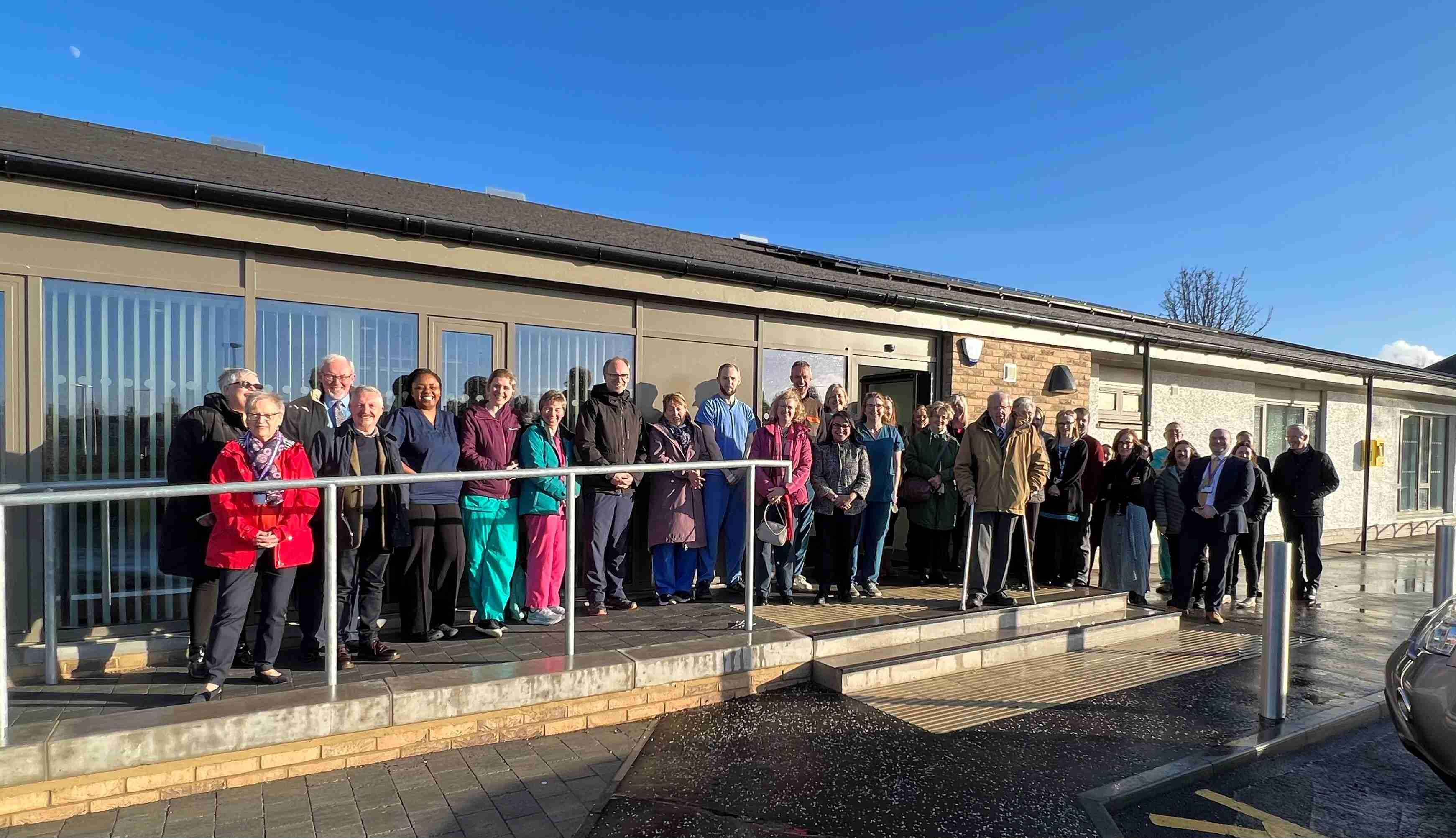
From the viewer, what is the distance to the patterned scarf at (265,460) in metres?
3.55

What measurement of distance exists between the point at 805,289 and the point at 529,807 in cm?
464

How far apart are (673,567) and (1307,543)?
6.78m

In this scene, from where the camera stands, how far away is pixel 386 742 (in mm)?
3475

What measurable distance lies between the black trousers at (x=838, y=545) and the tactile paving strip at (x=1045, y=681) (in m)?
1.15

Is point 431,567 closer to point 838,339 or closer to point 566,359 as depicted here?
point 566,359

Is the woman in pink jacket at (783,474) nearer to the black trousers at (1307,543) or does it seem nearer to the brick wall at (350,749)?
the brick wall at (350,749)

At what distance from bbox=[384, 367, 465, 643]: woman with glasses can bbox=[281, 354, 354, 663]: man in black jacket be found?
0.30 meters

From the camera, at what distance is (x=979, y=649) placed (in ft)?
16.5

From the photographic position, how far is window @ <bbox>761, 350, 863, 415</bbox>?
21.9ft

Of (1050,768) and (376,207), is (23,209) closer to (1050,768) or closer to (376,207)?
(376,207)

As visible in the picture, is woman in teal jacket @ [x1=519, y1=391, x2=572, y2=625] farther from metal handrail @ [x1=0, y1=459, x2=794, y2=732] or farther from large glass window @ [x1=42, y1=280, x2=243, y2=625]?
large glass window @ [x1=42, y1=280, x2=243, y2=625]

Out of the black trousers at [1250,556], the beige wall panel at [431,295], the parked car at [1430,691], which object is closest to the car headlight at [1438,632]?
the parked car at [1430,691]

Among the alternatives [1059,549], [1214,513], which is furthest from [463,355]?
[1214,513]

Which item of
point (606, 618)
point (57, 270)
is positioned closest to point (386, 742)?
point (606, 618)
